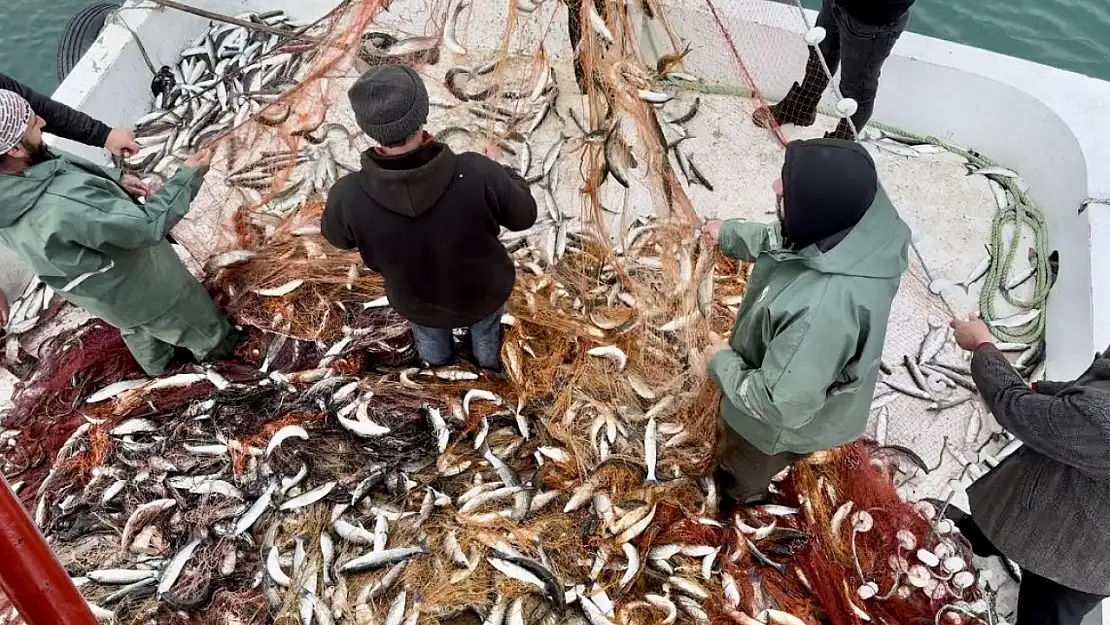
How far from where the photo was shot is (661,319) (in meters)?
3.07

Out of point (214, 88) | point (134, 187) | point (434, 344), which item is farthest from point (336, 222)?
point (214, 88)

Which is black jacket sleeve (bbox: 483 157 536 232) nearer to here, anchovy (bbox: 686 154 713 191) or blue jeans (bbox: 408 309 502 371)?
blue jeans (bbox: 408 309 502 371)

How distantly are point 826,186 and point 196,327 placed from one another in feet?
9.37

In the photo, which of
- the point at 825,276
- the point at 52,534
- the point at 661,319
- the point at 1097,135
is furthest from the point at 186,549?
the point at 1097,135

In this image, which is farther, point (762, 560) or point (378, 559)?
point (762, 560)

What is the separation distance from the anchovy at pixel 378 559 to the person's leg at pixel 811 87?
3.02 m

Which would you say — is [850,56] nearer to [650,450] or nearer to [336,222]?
[650,450]

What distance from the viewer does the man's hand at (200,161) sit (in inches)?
119

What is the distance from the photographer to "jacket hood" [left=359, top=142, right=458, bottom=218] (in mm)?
2156

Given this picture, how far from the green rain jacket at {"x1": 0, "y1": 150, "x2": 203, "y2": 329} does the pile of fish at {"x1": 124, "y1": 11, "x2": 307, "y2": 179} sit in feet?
5.15

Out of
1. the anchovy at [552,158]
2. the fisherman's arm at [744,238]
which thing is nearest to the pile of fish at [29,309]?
the anchovy at [552,158]

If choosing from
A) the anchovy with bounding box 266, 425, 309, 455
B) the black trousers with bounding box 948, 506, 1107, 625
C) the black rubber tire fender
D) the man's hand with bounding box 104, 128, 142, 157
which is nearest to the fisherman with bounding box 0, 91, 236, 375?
the man's hand with bounding box 104, 128, 142, 157

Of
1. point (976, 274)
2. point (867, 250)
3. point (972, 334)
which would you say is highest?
point (867, 250)

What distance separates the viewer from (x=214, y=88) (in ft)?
16.1
